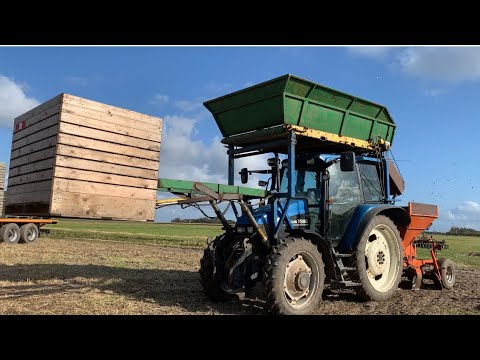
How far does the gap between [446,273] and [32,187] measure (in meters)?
7.85

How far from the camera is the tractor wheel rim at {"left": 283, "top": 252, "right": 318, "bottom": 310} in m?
5.87

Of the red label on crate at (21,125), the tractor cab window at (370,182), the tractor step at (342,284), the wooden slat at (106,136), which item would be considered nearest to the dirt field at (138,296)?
the tractor step at (342,284)

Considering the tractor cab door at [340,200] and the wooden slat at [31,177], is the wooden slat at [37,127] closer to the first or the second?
the wooden slat at [31,177]

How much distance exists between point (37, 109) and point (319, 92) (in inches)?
158

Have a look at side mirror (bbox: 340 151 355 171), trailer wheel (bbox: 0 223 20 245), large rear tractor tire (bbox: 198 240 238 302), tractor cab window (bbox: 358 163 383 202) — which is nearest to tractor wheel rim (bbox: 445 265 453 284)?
tractor cab window (bbox: 358 163 383 202)

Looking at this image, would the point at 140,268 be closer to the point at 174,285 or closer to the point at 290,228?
the point at 174,285

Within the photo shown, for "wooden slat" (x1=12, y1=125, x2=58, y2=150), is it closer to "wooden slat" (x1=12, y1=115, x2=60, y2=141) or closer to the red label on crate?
"wooden slat" (x1=12, y1=115, x2=60, y2=141)

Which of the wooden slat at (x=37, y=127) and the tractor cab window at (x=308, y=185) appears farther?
the tractor cab window at (x=308, y=185)

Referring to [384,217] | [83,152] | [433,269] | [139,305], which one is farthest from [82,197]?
[433,269]

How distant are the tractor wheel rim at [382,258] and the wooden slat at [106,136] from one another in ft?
13.0

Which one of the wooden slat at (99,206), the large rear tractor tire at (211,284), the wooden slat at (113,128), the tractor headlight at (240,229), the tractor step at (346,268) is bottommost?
the large rear tractor tire at (211,284)

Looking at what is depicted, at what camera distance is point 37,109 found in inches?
225

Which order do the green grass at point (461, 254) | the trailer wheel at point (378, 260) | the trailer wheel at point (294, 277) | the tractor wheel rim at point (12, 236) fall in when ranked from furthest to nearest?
the tractor wheel rim at point (12, 236)
the green grass at point (461, 254)
the trailer wheel at point (378, 260)
the trailer wheel at point (294, 277)

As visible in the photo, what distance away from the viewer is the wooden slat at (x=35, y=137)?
5.20 meters
